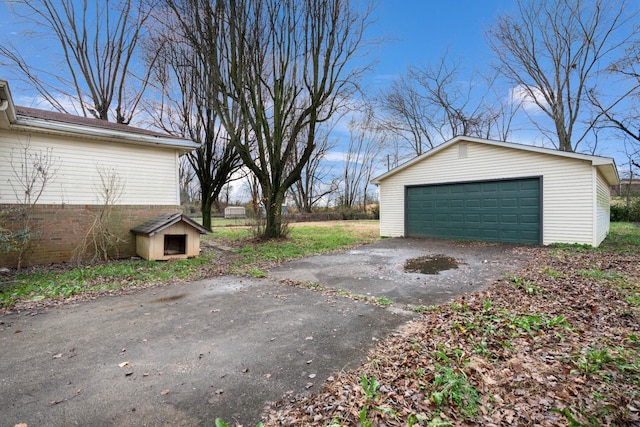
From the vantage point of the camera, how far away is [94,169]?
7.07 metres

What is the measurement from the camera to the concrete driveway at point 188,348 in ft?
6.48

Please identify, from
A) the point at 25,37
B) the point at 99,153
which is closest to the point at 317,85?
the point at 99,153

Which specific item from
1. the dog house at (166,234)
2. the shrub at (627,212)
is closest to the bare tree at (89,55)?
the dog house at (166,234)

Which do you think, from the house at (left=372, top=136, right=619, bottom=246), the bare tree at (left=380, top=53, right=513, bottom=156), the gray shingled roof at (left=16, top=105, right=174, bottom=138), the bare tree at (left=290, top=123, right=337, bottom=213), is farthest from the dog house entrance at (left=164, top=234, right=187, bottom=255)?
the bare tree at (left=290, top=123, right=337, bottom=213)

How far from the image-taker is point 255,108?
10219mm

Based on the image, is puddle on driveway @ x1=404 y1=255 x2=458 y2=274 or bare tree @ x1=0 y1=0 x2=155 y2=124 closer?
puddle on driveway @ x1=404 y1=255 x2=458 y2=274

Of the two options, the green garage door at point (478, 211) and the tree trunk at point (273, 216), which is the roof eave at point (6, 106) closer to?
the tree trunk at point (273, 216)

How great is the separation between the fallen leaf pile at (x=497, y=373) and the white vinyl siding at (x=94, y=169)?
24.4 ft

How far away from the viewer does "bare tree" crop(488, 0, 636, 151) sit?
14125 millimetres

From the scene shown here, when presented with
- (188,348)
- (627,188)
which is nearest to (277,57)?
(188,348)

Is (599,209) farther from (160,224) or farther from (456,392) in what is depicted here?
(160,224)

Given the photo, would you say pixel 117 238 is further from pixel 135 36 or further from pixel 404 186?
pixel 135 36

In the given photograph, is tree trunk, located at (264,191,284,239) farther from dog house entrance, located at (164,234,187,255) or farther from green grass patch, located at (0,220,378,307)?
dog house entrance, located at (164,234,187,255)

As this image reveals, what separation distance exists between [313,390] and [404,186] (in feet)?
35.0
